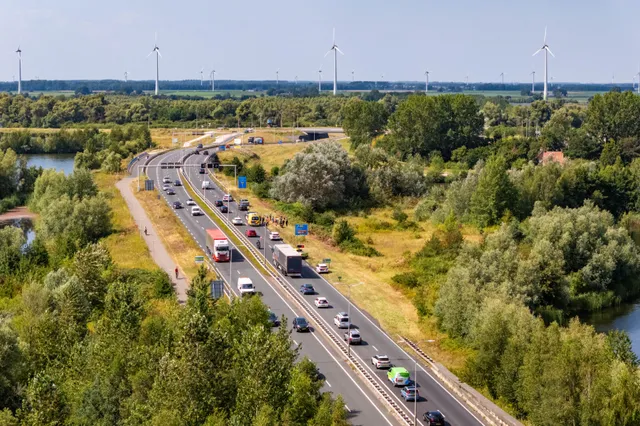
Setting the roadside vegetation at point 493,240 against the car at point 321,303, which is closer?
the roadside vegetation at point 493,240

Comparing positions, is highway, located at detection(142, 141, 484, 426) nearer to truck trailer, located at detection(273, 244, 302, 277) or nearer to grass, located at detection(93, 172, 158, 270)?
truck trailer, located at detection(273, 244, 302, 277)

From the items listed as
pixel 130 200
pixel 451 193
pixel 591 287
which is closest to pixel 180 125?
pixel 130 200

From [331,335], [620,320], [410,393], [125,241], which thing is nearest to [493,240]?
[620,320]

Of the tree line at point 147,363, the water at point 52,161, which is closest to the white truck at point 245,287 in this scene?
the tree line at point 147,363

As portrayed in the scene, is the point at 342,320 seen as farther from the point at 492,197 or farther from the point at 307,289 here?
the point at 492,197

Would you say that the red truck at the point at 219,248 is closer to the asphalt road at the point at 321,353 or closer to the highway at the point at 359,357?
the asphalt road at the point at 321,353
